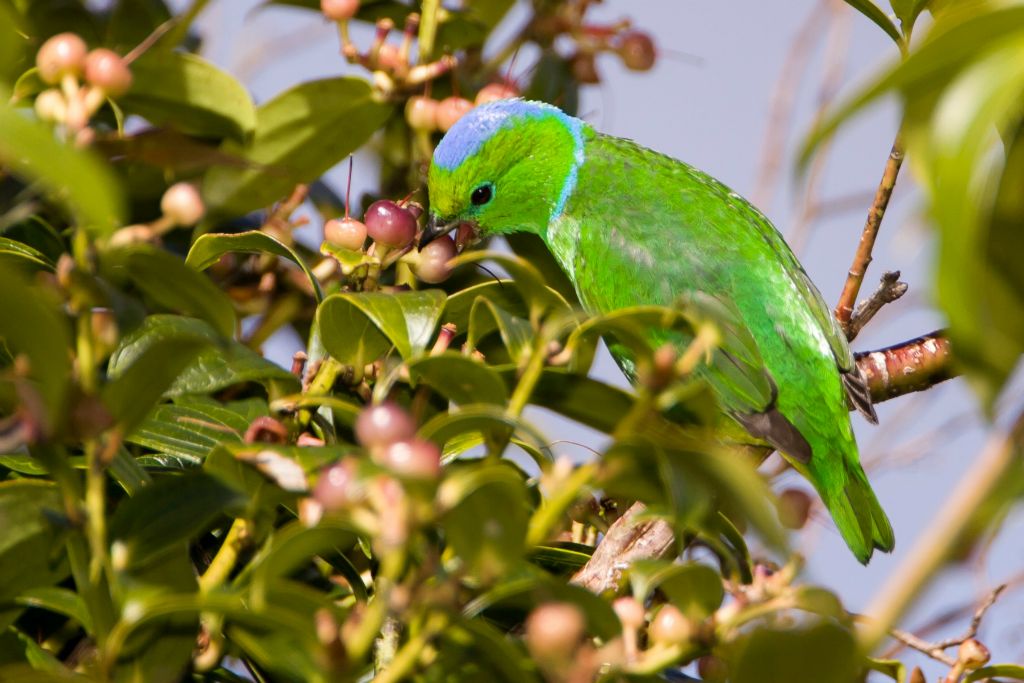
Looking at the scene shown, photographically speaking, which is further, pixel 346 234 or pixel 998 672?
pixel 346 234

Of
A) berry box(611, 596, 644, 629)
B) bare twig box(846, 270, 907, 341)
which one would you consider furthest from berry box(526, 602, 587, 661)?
bare twig box(846, 270, 907, 341)

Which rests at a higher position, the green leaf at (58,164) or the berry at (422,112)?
the berry at (422,112)

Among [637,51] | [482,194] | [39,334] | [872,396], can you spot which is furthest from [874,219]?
[39,334]

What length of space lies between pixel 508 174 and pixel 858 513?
54.4 inches

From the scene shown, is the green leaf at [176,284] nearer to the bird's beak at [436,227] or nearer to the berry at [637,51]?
the berry at [637,51]

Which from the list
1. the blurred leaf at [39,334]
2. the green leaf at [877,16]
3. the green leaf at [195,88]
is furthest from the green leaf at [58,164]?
the green leaf at [877,16]

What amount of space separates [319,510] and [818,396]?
6.59 ft

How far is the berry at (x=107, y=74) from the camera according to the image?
1305mm

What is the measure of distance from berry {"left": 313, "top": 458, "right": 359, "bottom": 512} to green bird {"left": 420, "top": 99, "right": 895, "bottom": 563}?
1.63 metres

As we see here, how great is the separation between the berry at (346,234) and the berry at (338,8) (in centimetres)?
60

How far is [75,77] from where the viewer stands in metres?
1.32

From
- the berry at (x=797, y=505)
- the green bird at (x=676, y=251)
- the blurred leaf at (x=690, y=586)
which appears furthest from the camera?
the green bird at (x=676, y=251)

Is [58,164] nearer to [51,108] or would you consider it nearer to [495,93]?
[51,108]

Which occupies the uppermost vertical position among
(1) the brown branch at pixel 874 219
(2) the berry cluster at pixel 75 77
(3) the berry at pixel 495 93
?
(3) the berry at pixel 495 93
